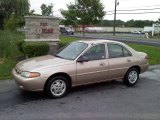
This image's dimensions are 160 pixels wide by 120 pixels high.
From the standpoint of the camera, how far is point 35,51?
1120cm

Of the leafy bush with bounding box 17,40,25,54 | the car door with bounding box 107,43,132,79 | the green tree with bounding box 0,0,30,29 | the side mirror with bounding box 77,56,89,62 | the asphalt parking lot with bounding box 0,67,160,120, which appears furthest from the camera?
the green tree with bounding box 0,0,30,29

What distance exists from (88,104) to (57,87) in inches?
37.8

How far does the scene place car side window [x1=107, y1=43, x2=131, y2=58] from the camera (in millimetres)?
7859

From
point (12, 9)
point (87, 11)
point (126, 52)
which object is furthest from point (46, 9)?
point (126, 52)

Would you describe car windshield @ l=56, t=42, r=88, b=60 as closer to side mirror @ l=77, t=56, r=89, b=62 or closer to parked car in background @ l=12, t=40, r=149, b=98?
parked car in background @ l=12, t=40, r=149, b=98

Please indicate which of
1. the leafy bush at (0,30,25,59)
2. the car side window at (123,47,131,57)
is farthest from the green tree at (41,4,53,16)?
the car side window at (123,47,131,57)

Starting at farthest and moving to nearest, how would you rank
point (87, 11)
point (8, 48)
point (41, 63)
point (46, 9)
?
1. point (46, 9)
2. point (87, 11)
3. point (8, 48)
4. point (41, 63)

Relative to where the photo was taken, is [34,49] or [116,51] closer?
[116,51]

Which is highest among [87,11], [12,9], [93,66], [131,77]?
[12,9]

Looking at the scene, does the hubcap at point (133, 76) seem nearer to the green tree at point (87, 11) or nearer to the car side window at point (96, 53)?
the car side window at point (96, 53)

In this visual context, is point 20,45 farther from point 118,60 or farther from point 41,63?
point 118,60

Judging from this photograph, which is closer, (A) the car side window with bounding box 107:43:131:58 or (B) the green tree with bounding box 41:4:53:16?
(A) the car side window with bounding box 107:43:131:58

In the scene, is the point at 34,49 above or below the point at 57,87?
above

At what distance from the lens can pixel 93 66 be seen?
727cm
